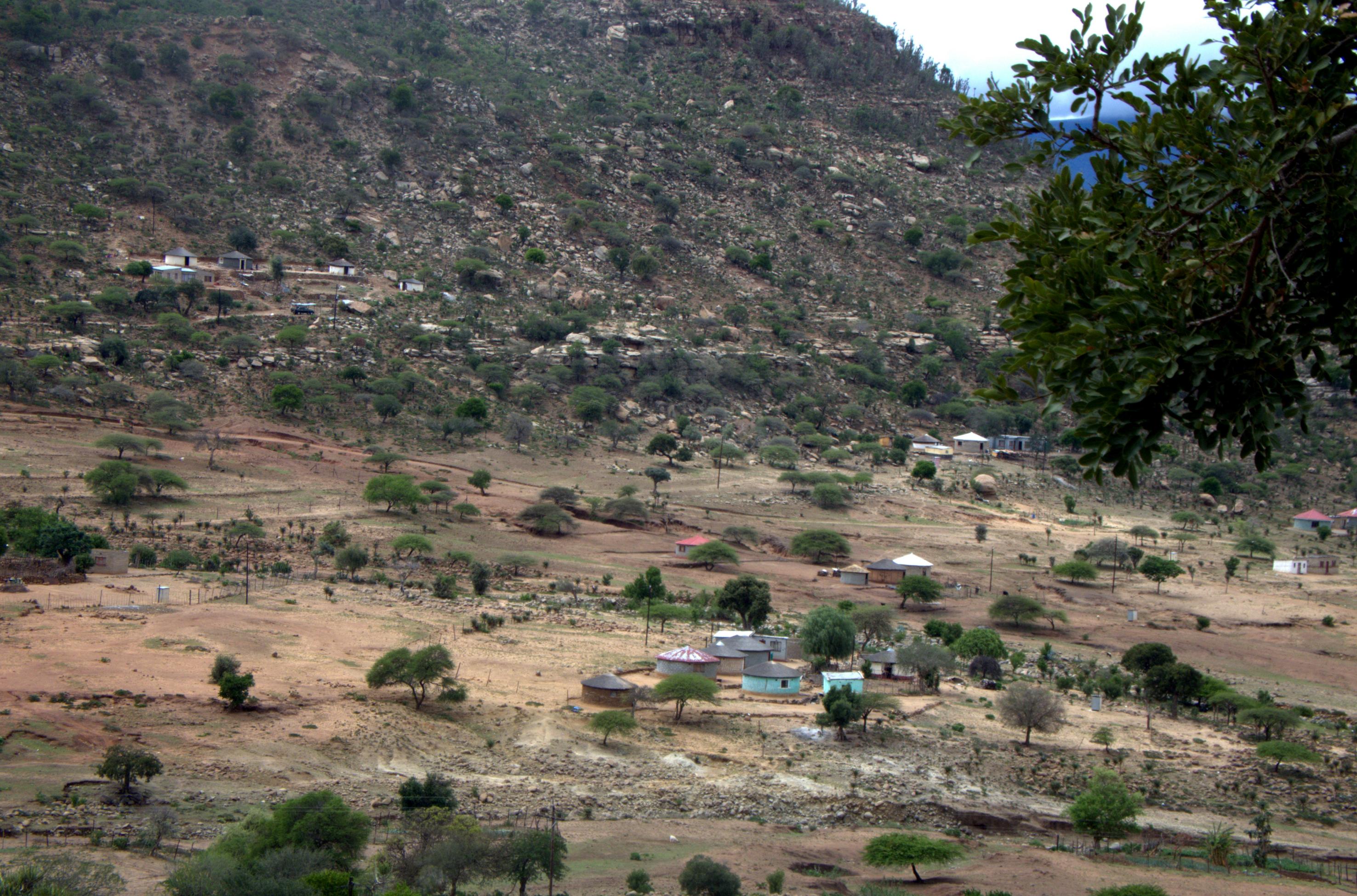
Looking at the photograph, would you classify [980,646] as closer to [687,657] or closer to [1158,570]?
[687,657]

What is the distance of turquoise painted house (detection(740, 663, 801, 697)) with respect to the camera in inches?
1124

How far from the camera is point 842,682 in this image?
28.5 m

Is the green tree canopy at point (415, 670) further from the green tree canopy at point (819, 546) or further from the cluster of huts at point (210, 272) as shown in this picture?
the cluster of huts at point (210, 272)

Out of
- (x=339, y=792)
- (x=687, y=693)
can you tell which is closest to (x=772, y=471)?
(x=687, y=693)

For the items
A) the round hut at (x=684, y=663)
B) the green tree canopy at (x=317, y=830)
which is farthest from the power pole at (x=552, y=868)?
the round hut at (x=684, y=663)

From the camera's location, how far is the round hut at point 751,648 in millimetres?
30188

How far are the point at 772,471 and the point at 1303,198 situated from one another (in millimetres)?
51709

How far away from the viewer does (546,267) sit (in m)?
71.4

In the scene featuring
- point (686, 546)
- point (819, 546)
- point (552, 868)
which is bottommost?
point (552, 868)

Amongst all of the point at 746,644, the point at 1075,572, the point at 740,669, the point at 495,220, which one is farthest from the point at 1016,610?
the point at 495,220

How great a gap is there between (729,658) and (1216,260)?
1046 inches

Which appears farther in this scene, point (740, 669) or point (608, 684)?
point (740, 669)

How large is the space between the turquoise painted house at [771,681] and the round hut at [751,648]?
91 cm

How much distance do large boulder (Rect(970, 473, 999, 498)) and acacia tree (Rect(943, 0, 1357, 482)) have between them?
53648mm
